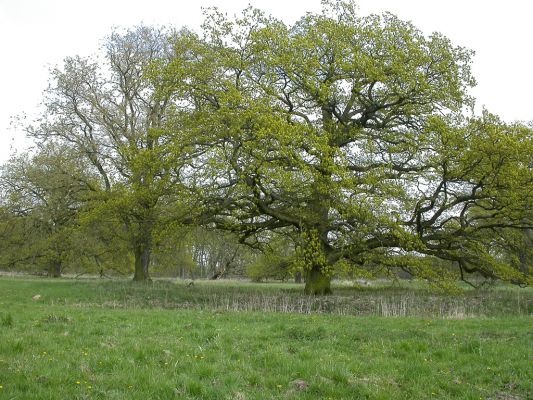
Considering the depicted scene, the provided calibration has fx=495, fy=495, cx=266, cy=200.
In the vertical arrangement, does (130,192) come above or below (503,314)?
above

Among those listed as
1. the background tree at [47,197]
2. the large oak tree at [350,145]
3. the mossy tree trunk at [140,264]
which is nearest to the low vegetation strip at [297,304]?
the large oak tree at [350,145]

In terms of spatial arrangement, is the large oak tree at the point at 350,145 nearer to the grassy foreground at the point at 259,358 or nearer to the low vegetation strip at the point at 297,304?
the low vegetation strip at the point at 297,304

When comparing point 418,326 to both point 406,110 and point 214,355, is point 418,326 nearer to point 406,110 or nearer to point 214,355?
point 214,355

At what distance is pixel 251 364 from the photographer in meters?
7.76

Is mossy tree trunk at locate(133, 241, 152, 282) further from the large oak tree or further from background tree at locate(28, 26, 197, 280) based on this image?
the large oak tree

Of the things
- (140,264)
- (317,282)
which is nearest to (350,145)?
(317,282)

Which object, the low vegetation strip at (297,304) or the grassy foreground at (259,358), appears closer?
the grassy foreground at (259,358)

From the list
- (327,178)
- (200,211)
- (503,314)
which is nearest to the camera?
(503,314)

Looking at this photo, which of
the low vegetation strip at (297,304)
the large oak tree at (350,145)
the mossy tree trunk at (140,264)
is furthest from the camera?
the mossy tree trunk at (140,264)

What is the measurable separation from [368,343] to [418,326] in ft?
9.49

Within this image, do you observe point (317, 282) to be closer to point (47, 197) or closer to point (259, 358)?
point (259, 358)

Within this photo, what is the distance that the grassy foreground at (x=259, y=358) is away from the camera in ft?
20.9

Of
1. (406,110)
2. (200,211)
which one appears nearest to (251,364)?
(200,211)

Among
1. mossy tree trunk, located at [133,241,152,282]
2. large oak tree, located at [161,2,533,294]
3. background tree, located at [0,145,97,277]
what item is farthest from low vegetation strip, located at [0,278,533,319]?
background tree, located at [0,145,97,277]
